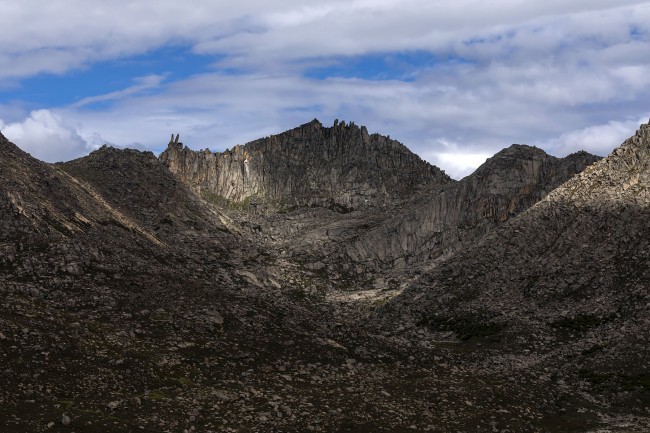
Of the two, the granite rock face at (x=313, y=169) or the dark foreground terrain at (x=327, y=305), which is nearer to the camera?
the dark foreground terrain at (x=327, y=305)

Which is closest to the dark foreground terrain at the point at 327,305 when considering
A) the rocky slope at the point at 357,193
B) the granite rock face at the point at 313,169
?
the rocky slope at the point at 357,193

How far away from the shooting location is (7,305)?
4206cm

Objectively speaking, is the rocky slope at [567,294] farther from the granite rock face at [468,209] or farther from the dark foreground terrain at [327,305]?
the granite rock face at [468,209]

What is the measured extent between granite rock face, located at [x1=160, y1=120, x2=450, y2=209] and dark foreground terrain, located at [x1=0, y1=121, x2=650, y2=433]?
9.57 meters

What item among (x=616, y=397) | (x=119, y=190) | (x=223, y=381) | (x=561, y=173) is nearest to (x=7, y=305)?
(x=223, y=381)

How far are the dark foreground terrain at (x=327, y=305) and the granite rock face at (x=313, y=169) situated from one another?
9.57 m

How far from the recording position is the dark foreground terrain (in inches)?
1483

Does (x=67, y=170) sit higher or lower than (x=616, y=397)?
higher

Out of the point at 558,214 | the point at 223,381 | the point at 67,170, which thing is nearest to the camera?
the point at 223,381

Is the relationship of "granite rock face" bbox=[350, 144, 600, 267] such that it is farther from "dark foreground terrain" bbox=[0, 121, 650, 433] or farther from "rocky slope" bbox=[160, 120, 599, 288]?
"dark foreground terrain" bbox=[0, 121, 650, 433]

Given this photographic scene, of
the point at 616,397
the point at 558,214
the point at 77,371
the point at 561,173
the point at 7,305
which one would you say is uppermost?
the point at 561,173

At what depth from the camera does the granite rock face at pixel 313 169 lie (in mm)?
138875

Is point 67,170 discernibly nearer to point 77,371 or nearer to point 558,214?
point 558,214

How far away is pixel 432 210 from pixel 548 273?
154 ft
